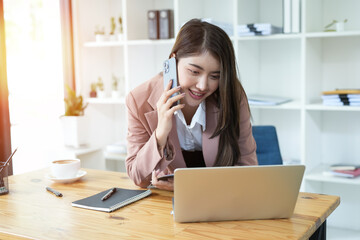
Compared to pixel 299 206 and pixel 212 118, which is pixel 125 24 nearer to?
pixel 212 118

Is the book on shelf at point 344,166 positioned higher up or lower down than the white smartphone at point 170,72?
lower down

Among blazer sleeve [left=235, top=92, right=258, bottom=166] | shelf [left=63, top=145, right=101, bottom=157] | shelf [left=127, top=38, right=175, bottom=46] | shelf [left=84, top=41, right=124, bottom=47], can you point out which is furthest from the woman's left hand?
shelf [left=84, top=41, right=124, bottom=47]

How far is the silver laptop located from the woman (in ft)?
1.20

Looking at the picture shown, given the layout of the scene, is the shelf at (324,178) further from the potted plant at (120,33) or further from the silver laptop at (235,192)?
the potted plant at (120,33)

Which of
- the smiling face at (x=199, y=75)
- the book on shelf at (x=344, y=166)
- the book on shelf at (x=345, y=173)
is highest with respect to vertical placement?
the smiling face at (x=199, y=75)

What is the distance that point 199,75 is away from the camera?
169cm

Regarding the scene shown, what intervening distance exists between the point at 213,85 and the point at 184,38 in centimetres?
21

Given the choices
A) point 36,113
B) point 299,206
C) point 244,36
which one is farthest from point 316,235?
point 36,113

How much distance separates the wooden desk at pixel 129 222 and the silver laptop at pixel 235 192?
3cm

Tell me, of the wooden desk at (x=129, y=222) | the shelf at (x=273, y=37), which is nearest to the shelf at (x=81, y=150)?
the shelf at (x=273, y=37)

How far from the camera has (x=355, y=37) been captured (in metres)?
2.95

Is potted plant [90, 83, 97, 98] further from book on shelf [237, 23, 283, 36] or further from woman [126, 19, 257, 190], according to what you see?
woman [126, 19, 257, 190]

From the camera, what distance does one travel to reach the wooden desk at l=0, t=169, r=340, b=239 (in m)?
1.27

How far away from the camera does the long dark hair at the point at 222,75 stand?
1.68 m
